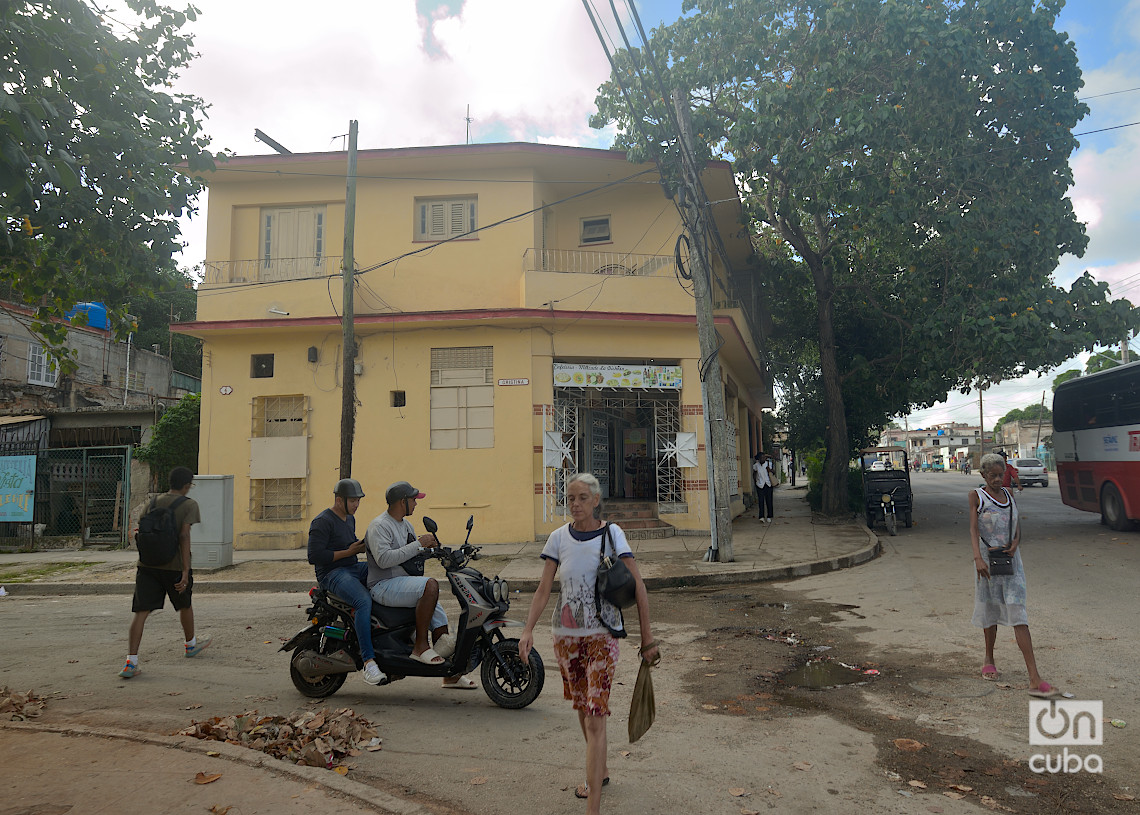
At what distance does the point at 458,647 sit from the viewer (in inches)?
202

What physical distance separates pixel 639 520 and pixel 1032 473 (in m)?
28.3

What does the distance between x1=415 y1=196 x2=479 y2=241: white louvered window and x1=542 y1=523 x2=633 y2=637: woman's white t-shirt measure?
533 inches

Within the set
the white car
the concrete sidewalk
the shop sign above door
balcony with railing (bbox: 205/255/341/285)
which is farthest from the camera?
the white car

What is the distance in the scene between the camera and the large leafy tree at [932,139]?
14.1 metres

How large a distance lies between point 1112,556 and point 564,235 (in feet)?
39.8

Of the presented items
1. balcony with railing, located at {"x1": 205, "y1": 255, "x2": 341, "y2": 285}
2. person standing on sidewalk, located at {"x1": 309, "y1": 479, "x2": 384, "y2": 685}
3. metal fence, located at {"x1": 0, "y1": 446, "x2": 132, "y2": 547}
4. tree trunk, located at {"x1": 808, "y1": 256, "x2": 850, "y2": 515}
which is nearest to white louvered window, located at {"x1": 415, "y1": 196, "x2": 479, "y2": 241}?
balcony with railing, located at {"x1": 205, "y1": 255, "x2": 341, "y2": 285}

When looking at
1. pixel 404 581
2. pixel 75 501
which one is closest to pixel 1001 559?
pixel 404 581

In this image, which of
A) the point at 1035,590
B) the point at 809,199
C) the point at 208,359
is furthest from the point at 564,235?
the point at 1035,590

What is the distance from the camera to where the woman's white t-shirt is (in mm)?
3562

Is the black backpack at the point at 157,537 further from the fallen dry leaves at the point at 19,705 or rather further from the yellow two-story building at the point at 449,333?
the yellow two-story building at the point at 449,333

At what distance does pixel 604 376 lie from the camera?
15.4 m

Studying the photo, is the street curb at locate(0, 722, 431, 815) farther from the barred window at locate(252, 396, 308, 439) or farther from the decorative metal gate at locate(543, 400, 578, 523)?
the barred window at locate(252, 396, 308, 439)

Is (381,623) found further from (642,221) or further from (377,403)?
(642,221)

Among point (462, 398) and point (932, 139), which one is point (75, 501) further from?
point (932, 139)
